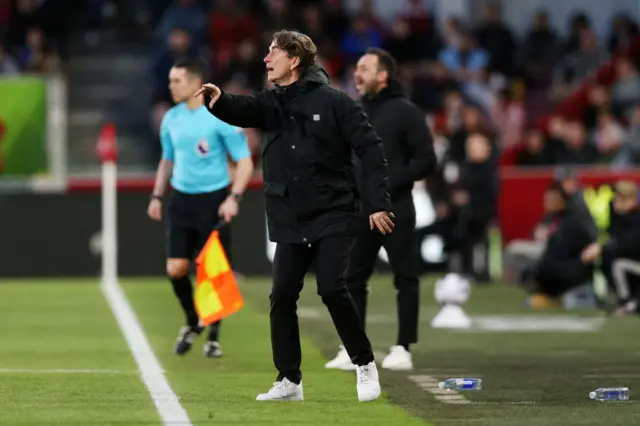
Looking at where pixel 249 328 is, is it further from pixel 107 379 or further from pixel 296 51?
pixel 296 51

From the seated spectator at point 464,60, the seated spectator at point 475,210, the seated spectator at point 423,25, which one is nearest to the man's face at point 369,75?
the seated spectator at point 475,210

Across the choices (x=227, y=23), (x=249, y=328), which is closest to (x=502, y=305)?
(x=249, y=328)

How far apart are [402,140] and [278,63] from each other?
2.52 m

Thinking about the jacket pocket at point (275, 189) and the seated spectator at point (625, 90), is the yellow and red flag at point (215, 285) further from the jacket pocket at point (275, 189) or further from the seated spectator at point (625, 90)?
the seated spectator at point (625, 90)

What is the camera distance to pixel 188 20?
26.3 m

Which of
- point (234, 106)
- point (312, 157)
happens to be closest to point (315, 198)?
point (312, 157)

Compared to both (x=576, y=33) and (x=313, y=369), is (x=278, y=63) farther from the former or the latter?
(x=576, y=33)

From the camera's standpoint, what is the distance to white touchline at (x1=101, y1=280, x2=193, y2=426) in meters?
9.19

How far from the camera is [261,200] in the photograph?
73.2 feet

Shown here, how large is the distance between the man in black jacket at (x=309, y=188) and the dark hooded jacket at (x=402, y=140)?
2098 millimetres

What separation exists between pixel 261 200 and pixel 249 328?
7.18 meters

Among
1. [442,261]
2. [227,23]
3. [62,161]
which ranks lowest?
[442,261]

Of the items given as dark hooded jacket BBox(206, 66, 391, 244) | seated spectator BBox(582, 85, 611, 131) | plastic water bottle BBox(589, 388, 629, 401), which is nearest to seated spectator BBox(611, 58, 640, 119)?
seated spectator BBox(582, 85, 611, 131)

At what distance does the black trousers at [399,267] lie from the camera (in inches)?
466
